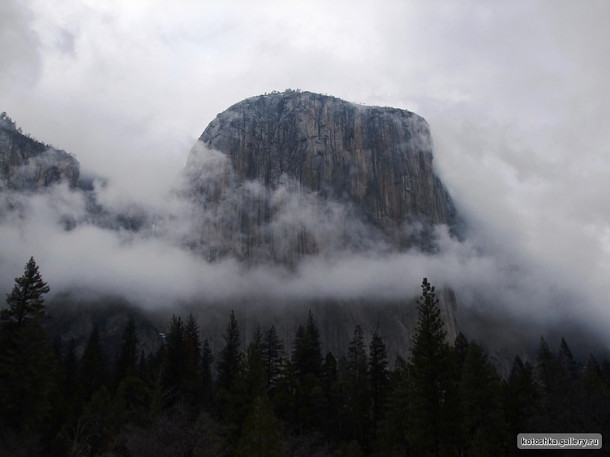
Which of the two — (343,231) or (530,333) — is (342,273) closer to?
(343,231)

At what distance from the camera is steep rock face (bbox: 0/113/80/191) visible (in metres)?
155

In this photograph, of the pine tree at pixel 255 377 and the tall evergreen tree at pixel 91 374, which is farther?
the tall evergreen tree at pixel 91 374

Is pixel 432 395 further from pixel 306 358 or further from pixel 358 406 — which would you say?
pixel 306 358

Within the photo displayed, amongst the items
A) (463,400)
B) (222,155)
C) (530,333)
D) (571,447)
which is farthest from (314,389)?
(530,333)

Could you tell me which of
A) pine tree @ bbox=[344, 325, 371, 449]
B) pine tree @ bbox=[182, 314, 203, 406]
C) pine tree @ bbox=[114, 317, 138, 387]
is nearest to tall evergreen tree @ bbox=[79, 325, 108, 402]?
pine tree @ bbox=[114, 317, 138, 387]

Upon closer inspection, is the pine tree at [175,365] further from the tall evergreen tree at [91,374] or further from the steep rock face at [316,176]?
the steep rock face at [316,176]

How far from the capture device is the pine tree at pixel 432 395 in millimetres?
35094

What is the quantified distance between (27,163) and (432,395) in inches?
6199

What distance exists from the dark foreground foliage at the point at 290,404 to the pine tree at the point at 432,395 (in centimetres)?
7

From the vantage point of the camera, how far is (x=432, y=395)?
3600 cm

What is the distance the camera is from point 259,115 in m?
175

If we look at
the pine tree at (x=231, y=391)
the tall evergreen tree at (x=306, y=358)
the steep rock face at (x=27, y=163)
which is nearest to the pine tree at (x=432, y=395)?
the pine tree at (x=231, y=391)

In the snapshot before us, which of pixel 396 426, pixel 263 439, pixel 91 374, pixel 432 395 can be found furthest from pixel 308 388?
pixel 91 374

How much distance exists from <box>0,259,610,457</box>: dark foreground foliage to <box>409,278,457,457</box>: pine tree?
0.23ft
